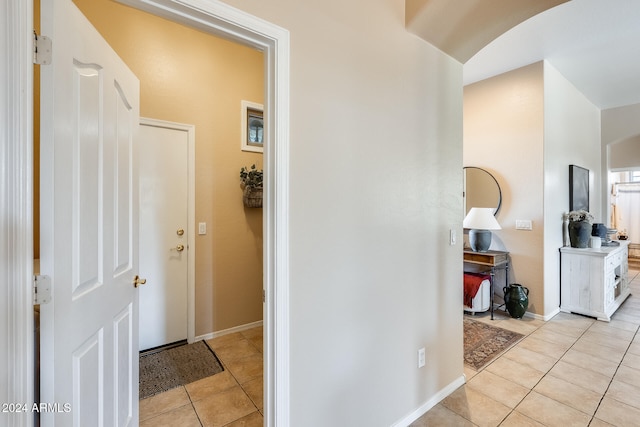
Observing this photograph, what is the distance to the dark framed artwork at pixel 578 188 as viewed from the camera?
4004mm

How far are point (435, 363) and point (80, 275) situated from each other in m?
2.05

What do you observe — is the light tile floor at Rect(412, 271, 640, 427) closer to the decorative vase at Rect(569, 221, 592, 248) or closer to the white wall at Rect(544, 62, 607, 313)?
the white wall at Rect(544, 62, 607, 313)

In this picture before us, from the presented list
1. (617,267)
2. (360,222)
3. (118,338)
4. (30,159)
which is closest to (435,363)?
(360,222)

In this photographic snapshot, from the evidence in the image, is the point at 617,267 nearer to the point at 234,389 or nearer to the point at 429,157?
the point at 429,157

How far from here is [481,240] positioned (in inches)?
140

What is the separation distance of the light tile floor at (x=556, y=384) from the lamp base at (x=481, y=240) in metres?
0.96

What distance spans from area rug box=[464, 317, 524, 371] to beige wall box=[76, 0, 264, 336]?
2197mm

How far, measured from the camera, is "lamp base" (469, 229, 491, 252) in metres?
3.56

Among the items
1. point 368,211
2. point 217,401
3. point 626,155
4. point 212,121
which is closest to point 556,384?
point 368,211

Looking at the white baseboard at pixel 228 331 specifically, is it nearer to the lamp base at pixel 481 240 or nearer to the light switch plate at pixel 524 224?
the lamp base at pixel 481 240

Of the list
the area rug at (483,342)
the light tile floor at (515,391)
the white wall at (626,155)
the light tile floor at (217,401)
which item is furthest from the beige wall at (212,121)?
the white wall at (626,155)

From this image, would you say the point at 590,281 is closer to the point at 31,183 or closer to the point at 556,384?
the point at 556,384

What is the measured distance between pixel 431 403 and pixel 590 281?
9.82ft

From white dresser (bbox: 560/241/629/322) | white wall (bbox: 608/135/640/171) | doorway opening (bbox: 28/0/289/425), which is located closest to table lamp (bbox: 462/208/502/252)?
white dresser (bbox: 560/241/629/322)
